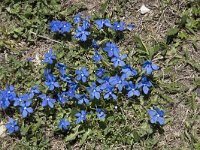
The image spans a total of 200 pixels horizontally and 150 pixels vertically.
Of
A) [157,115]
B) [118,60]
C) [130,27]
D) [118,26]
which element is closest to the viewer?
[157,115]

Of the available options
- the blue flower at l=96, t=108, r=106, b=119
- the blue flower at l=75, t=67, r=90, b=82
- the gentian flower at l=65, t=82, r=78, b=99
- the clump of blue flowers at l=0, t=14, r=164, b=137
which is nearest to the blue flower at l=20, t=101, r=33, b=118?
the clump of blue flowers at l=0, t=14, r=164, b=137

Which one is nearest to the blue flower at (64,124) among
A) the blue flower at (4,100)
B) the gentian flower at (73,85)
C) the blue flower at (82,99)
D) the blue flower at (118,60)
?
the blue flower at (82,99)

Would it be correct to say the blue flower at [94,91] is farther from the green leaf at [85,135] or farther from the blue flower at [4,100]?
the blue flower at [4,100]

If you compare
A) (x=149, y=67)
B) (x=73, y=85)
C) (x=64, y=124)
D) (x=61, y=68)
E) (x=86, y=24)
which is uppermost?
(x=86, y=24)

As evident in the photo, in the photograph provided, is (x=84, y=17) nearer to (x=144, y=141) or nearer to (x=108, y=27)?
(x=108, y=27)

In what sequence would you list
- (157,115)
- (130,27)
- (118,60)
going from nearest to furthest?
(157,115) → (118,60) → (130,27)

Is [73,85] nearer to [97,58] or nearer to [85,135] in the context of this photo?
[97,58]

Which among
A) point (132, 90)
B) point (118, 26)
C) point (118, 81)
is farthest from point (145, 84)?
point (118, 26)

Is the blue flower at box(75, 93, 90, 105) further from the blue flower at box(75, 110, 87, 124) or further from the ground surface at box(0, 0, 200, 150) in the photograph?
the ground surface at box(0, 0, 200, 150)
